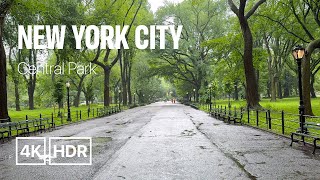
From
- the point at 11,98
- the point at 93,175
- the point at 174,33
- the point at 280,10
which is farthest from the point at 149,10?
the point at 93,175

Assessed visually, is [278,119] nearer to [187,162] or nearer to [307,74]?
[307,74]

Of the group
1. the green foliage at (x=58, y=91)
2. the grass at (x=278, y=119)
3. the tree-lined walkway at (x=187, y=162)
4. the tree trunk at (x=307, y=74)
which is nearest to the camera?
the tree-lined walkway at (x=187, y=162)

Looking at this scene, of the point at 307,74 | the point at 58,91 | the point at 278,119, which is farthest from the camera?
the point at 58,91

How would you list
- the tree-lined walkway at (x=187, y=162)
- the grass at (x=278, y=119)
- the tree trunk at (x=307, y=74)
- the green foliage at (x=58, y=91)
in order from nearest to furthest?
the tree-lined walkway at (x=187, y=162)
the grass at (x=278, y=119)
the tree trunk at (x=307, y=74)
the green foliage at (x=58, y=91)

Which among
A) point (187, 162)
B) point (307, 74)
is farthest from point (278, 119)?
point (187, 162)

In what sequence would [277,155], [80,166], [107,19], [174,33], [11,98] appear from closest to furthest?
[80,166], [277,155], [107,19], [174,33], [11,98]

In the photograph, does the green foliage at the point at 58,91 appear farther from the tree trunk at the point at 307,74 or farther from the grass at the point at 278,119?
the tree trunk at the point at 307,74

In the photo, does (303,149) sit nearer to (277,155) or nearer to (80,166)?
(277,155)

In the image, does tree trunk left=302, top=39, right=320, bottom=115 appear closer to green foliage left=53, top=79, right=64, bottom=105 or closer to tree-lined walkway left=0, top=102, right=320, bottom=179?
tree-lined walkway left=0, top=102, right=320, bottom=179

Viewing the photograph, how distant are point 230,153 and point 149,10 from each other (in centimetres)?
5601

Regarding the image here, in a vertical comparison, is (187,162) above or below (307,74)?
below

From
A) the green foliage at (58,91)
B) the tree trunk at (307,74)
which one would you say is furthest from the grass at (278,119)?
the green foliage at (58,91)

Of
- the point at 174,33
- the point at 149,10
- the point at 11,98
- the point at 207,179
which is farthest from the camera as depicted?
the point at 11,98

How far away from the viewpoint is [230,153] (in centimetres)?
→ 1089
